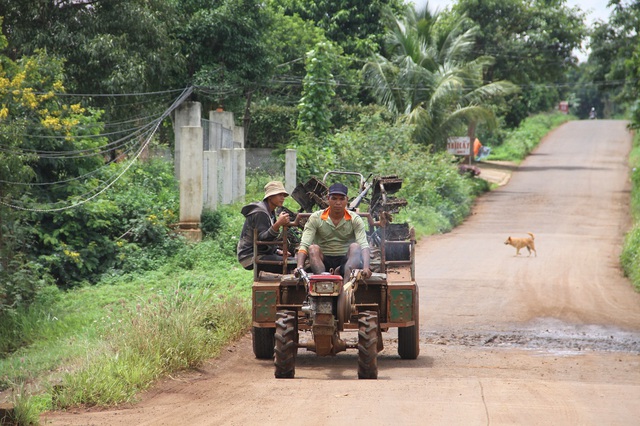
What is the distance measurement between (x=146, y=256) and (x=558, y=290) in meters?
8.42

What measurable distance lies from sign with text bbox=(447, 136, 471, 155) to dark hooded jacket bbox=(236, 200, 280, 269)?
2866 centimetres

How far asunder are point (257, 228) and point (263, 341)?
1.36 metres

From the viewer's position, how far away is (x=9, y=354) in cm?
1377

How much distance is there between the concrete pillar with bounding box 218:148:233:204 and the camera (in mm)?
23250

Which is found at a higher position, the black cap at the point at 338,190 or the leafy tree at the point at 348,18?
the leafy tree at the point at 348,18

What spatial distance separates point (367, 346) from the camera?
9281 millimetres

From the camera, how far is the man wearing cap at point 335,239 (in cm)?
1008

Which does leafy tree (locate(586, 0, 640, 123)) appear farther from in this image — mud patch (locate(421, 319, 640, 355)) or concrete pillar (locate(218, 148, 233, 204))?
mud patch (locate(421, 319, 640, 355))

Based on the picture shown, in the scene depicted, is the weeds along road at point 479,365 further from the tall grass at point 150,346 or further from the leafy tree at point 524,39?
the leafy tree at point 524,39

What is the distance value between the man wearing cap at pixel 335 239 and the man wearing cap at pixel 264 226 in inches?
24.3

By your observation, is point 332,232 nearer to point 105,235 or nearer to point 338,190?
point 338,190

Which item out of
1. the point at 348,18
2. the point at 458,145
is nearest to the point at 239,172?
the point at 458,145

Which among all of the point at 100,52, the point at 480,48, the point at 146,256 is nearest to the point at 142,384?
the point at 146,256

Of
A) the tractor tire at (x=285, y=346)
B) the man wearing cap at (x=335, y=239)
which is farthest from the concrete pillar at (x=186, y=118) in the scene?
the tractor tire at (x=285, y=346)
